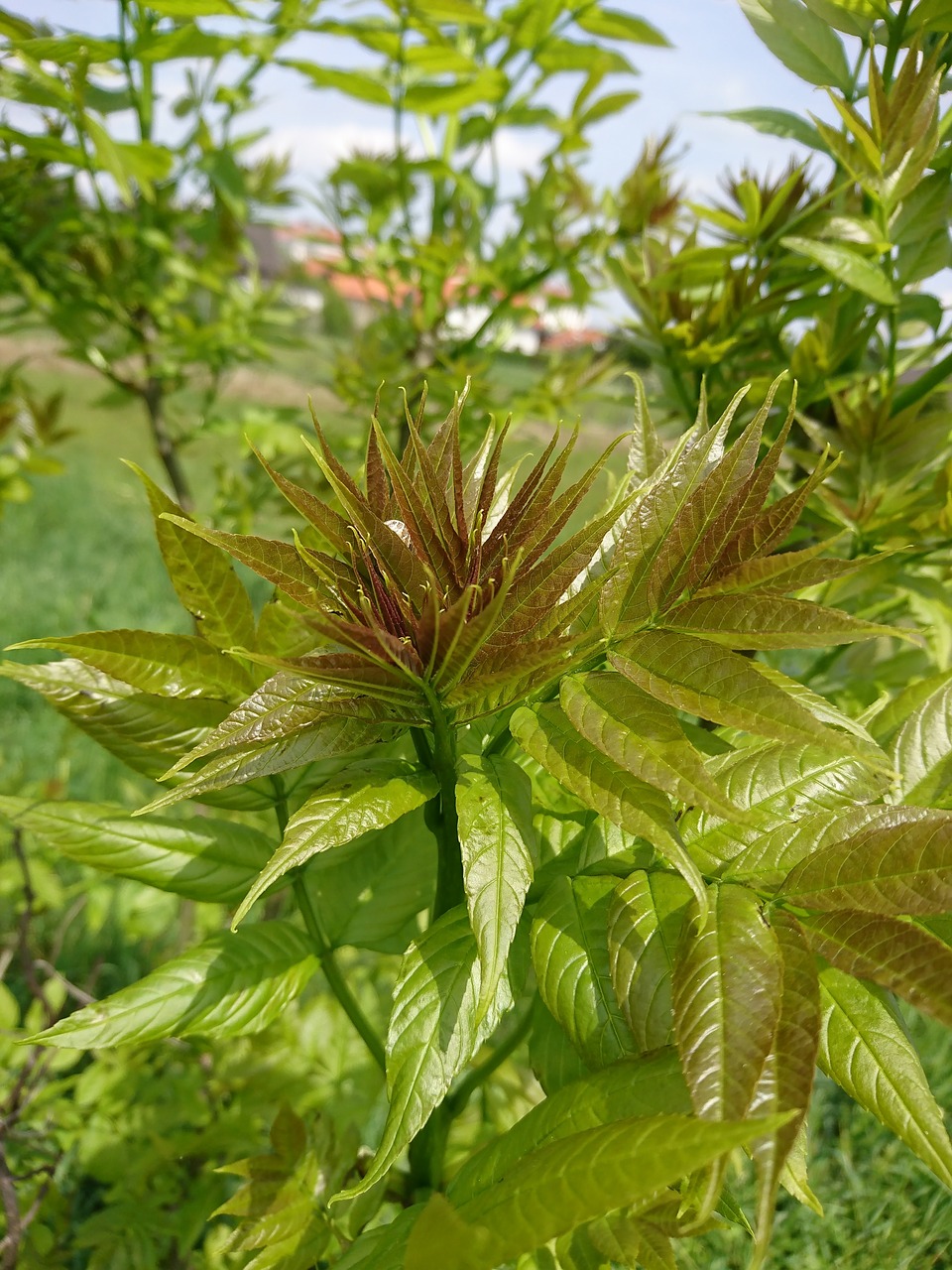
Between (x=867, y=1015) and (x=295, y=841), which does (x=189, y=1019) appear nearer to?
(x=295, y=841)

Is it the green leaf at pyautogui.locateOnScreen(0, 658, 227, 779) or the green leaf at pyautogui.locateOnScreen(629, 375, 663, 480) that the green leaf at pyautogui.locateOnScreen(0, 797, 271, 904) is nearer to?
the green leaf at pyautogui.locateOnScreen(0, 658, 227, 779)

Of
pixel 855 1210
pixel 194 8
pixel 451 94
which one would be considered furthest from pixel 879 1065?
pixel 451 94

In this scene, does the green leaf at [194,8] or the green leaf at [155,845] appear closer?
the green leaf at [155,845]

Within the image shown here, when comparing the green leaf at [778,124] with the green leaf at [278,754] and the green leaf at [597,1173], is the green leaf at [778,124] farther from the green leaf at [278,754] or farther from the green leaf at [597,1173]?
the green leaf at [597,1173]

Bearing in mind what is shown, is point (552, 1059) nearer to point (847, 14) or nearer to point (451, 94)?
point (847, 14)

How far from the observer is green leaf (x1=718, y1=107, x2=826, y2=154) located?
1047 mm

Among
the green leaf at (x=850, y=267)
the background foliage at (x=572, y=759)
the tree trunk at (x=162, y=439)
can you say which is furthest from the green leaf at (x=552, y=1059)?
the tree trunk at (x=162, y=439)

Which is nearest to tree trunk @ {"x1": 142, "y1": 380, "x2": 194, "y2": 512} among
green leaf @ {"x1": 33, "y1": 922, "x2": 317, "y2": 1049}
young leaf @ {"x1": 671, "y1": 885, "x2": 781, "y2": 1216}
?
green leaf @ {"x1": 33, "y1": 922, "x2": 317, "y2": 1049}

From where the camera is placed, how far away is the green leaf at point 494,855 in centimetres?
54

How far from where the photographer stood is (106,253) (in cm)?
181

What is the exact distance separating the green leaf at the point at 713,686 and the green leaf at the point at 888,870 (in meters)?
0.11

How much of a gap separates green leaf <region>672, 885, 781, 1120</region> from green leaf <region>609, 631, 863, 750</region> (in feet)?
0.44

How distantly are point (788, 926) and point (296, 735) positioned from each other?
1.17 ft

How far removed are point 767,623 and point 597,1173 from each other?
337mm
